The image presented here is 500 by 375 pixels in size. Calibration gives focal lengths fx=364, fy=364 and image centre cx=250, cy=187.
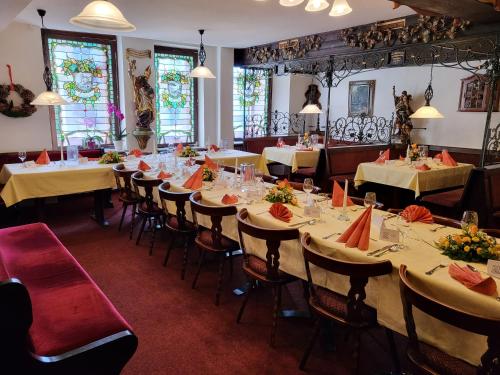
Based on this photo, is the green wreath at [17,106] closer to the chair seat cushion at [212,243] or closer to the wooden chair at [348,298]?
the chair seat cushion at [212,243]

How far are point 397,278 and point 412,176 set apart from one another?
3.36 m

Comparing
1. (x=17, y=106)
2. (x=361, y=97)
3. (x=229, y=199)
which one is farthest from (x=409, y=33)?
(x=17, y=106)

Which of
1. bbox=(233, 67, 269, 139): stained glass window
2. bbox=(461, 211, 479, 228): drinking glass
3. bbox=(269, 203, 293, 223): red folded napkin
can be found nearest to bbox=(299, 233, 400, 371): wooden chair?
bbox=(269, 203, 293, 223): red folded napkin

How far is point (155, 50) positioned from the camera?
24.3 feet

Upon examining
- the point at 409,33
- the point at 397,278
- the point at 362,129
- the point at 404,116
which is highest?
the point at 409,33

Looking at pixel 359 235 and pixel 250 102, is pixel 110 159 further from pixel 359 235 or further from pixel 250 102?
pixel 250 102

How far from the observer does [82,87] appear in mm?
6672

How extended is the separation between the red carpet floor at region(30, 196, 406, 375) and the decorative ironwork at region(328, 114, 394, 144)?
5766 mm

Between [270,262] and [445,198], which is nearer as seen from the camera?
[270,262]

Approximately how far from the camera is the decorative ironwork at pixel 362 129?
827 cm

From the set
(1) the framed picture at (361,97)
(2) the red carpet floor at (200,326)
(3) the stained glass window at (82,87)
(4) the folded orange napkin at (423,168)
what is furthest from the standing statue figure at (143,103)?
(4) the folded orange napkin at (423,168)

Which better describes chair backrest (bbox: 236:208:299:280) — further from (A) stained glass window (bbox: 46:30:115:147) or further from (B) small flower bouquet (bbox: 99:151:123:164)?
(A) stained glass window (bbox: 46:30:115:147)

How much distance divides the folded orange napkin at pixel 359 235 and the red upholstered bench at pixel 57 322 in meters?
1.33

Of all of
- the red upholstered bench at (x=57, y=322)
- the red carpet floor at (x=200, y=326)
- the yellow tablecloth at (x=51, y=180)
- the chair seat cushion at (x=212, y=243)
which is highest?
the yellow tablecloth at (x=51, y=180)
